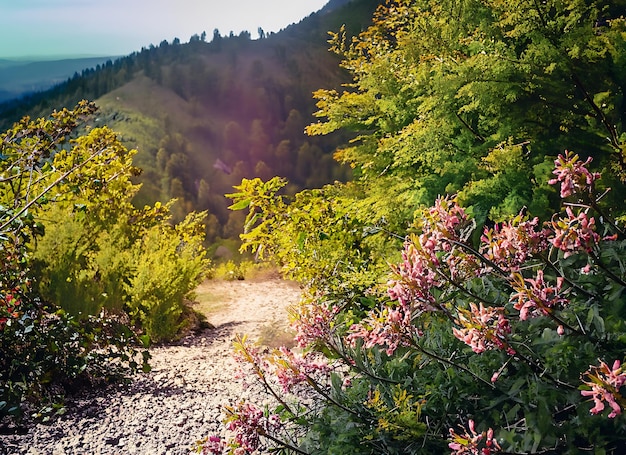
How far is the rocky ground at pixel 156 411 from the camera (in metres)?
2.40

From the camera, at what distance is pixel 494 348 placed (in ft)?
4.15

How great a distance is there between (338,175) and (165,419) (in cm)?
975

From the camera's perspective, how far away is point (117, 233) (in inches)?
193

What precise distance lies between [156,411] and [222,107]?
11.7 metres

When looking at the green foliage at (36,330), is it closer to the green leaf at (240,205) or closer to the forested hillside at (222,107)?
the green leaf at (240,205)

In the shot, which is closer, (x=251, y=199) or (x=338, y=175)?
(x=251, y=199)

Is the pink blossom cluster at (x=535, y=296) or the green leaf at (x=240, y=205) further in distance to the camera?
the green leaf at (x=240, y=205)

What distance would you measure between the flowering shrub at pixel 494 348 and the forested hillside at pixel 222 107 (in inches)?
386

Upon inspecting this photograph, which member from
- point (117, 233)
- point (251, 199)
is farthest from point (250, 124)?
point (251, 199)

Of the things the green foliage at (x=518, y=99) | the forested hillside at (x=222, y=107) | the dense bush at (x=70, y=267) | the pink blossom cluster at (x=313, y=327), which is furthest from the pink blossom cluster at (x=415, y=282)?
the forested hillside at (x=222, y=107)

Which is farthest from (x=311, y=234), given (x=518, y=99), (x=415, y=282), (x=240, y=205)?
(x=415, y=282)

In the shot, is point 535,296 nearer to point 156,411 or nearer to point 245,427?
point 245,427

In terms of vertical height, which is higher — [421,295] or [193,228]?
[421,295]

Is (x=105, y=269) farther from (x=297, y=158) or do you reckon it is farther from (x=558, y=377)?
(x=297, y=158)
